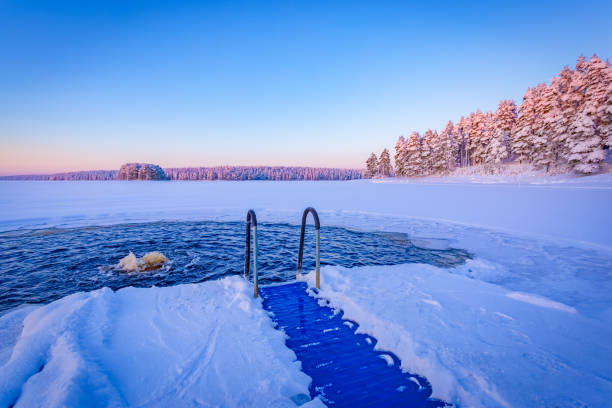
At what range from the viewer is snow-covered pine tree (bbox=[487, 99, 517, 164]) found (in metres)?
→ 39.7

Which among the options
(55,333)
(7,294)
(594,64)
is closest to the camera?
(55,333)

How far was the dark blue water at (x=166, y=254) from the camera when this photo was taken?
19.3 feet

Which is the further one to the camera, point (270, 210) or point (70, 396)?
point (270, 210)

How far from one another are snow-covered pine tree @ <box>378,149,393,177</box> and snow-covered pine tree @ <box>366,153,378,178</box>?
3.89ft

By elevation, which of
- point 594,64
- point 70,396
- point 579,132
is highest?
point 594,64

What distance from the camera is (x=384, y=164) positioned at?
73938mm

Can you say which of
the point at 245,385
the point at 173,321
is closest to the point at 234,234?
the point at 173,321

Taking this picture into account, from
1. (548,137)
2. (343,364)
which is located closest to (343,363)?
(343,364)

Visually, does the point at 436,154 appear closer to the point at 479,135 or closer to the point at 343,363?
the point at 479,135

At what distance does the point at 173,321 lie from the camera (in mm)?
3406

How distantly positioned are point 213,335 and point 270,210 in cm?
1383

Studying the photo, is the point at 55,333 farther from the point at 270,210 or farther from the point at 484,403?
the point at 270,210

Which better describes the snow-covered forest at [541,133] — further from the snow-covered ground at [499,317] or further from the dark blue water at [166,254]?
the dark blue water at [166,254]

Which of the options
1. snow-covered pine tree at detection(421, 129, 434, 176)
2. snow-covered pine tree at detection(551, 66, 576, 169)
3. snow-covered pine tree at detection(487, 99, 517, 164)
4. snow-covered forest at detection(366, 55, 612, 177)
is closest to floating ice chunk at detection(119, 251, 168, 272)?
snow-covered forest at detection(366, 55, 612, 177)
